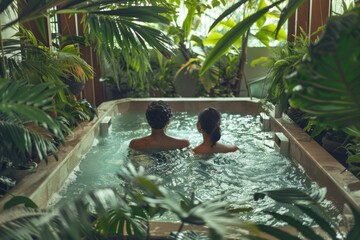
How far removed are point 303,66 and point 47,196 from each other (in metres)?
2.24

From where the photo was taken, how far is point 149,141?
153 inches

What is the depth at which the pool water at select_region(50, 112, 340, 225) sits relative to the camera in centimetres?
303

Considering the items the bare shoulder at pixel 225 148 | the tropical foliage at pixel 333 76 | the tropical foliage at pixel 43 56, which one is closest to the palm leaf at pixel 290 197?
the tropical foliage at pixel 333 76

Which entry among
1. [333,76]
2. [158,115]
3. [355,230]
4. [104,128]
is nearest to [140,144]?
[158,115]

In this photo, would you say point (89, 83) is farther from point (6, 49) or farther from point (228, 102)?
point (6, 49)

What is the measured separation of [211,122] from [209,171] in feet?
1.32

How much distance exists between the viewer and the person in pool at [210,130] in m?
3.66

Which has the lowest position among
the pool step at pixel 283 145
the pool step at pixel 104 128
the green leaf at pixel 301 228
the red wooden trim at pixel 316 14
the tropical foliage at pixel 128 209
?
the pool step at pixel 104 128

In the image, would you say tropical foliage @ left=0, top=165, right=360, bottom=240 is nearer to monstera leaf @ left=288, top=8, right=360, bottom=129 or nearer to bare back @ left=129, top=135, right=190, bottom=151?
monstera leaf @ left=288, top=8, right=360, bottom=129

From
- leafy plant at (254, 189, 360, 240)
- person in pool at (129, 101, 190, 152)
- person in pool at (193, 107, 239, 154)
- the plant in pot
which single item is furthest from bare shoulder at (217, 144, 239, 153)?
leafy plant at (254, 189, 360, 240)

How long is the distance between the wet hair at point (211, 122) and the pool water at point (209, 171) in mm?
177

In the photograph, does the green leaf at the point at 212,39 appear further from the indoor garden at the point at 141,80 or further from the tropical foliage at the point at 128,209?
the tropical foliage at the point at 128,209

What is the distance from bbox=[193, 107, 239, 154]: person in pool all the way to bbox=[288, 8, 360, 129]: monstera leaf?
274 cm

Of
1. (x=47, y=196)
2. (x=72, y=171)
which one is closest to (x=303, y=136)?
(x=72, y=171)
